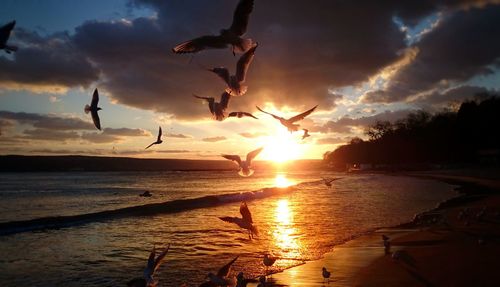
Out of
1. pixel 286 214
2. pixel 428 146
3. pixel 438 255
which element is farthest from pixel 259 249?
pixel 428 146

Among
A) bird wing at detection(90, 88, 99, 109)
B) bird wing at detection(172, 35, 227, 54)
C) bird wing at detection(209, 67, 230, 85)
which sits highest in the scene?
bird wing at detection(172, 35, 227, 54)

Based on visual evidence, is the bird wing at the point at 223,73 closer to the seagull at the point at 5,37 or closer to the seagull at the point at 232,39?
the seagull at the point at 232,39

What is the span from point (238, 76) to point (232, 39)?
0.75 metres

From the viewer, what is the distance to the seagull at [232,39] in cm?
473

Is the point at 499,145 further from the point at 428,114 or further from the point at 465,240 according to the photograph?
the point at 465,240

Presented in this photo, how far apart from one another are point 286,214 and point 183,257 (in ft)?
39.0

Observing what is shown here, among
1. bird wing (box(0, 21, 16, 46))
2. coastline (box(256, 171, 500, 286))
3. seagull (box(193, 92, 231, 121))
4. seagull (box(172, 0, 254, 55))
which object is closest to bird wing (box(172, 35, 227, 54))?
seagull (box(172, 0, 254, 55))

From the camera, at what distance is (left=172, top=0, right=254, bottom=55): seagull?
473 cm

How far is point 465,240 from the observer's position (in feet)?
43.5

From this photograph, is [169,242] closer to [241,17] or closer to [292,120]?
[292,120]

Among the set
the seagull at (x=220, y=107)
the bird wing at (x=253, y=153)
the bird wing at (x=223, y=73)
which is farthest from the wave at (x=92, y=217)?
the bird wing at (x=223, y=73)

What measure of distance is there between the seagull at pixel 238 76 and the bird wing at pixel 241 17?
581 millimetres

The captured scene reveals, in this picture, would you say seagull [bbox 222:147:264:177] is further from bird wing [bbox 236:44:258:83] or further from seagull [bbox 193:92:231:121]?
bird wing [bbox 236:44:258:83]

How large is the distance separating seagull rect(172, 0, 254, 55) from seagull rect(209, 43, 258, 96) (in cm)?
38
